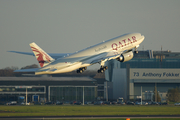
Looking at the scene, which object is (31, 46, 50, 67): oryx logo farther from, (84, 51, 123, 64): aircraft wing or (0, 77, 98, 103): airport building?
(0, 77, 98, 103): airport building

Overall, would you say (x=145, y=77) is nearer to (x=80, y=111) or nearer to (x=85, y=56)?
(x=80, y=111)

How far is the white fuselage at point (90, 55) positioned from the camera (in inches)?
2662

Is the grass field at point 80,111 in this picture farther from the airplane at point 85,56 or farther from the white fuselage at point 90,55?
the white fuselage at point 90,55

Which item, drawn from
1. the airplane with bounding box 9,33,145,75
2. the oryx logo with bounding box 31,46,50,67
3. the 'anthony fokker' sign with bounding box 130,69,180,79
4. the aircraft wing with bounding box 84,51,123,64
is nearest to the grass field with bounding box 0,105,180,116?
the airplane with bounding box 9,33,145,75

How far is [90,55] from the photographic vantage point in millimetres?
70188

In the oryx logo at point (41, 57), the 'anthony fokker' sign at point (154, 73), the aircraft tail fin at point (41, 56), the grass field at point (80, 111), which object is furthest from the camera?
the 'anthony fokker' sign at point (154, 73)

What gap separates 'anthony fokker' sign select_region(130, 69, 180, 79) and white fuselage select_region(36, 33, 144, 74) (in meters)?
87.6

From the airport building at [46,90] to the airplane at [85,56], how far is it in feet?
258

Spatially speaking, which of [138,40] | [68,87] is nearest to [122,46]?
[138,40]

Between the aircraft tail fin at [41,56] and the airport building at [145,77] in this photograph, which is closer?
the aircraft tail fin at [41,56]

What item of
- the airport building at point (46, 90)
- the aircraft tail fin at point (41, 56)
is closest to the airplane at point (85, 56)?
the aircraft tail fin at point (41, 56)

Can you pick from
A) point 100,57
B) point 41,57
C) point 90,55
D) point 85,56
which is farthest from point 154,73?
point 41,57

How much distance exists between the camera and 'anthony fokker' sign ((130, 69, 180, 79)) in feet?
543

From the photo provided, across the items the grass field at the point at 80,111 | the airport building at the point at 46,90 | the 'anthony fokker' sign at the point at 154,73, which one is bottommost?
the grass field at the point at 80,111
